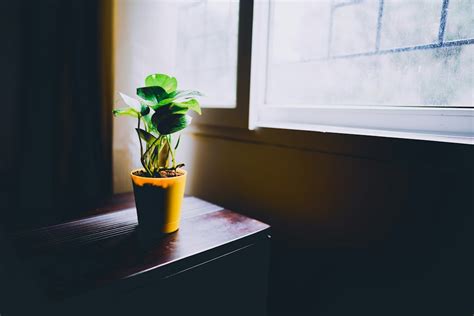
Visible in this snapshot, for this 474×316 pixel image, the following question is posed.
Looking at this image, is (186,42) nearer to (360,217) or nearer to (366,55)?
(366,55)

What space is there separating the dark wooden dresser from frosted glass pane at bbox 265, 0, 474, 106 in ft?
1.58

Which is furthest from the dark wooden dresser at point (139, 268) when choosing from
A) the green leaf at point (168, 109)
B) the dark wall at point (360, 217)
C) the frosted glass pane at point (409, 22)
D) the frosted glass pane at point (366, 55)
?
the frosted glass pane at point (409, 22)

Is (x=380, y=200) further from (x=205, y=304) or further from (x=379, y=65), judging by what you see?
(x=205, y=304)

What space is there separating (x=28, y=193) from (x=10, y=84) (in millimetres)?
379

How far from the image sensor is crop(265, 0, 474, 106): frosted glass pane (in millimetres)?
701

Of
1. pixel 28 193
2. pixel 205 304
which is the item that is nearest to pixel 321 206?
pixel 205 304

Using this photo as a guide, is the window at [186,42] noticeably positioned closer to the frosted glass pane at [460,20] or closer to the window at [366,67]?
the window at [366,67]

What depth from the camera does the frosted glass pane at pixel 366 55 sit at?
27.6 inches

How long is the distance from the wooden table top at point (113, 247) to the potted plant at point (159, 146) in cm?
6

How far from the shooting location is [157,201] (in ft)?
2.34

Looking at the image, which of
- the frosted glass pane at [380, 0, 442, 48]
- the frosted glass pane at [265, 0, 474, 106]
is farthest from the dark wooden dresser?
the frosted glass pane at [380, 0, 442, 48]

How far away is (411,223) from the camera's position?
2.27ft

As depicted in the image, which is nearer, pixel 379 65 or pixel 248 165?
pixel 379 65

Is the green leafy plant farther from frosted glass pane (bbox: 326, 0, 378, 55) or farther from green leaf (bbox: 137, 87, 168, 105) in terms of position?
frosted glass pane (bbox: 326, 0, 378, 55)
